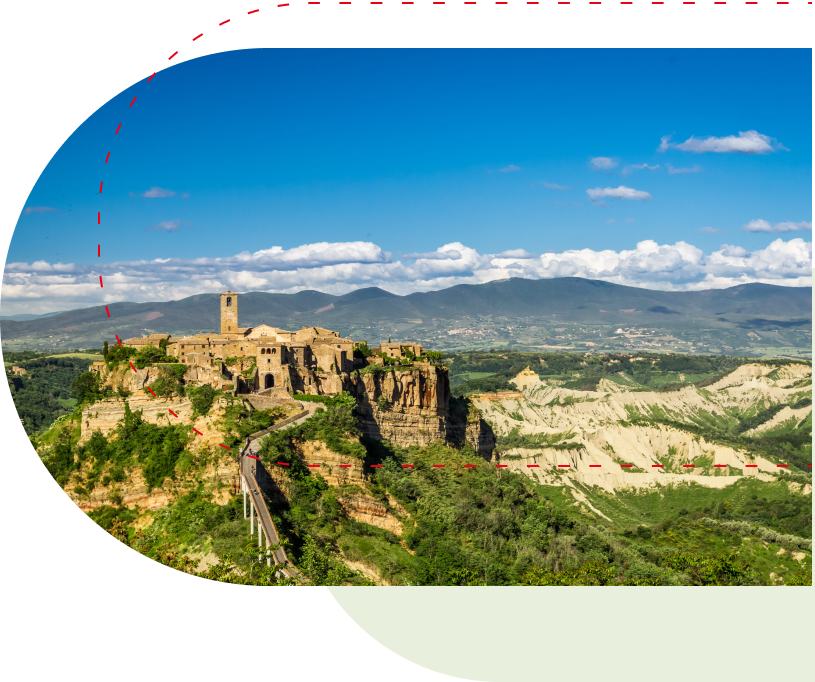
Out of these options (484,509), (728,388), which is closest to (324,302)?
(728,388)

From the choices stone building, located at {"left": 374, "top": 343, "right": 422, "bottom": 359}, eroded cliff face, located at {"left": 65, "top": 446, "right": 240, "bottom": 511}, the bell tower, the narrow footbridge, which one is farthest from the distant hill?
the narrow footbridge

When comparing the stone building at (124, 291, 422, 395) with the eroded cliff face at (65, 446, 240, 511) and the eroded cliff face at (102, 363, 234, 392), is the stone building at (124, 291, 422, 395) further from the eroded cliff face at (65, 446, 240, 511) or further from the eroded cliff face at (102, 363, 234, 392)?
the eroded cliff face at (65, 446, 240, 511)

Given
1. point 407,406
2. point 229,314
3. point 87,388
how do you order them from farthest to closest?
point 407,406, point 229,314, point 87,388

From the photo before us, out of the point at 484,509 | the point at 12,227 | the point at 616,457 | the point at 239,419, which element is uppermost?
the point at 12,227

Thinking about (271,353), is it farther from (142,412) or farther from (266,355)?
(142,412)

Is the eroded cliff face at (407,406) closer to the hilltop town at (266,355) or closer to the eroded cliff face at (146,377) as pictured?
the hilltop town at (266,355)

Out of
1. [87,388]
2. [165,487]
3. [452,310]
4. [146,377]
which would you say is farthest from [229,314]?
[452,310]

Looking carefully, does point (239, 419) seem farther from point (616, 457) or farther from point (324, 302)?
point (324, 302)
